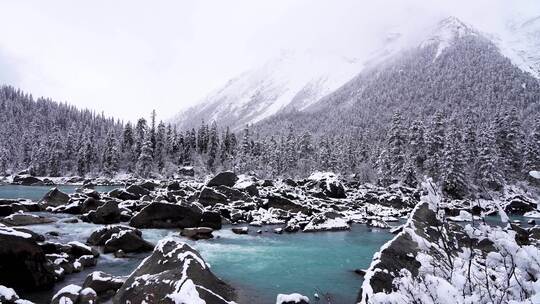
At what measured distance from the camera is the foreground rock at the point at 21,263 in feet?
46.9

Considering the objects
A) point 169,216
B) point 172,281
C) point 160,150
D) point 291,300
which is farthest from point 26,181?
point 291,300

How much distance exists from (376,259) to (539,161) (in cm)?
6222

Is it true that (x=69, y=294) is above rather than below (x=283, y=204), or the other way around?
below

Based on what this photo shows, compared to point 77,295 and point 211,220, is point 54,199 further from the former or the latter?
point 77,295

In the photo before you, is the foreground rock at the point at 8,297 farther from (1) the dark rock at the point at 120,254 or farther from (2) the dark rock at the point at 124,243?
(2) the dark rock at the point at 124,243

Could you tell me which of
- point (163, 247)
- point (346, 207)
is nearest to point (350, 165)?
point (346, 207)

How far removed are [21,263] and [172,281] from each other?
6943mm

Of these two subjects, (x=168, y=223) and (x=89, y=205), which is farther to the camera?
(x=89, y=205)

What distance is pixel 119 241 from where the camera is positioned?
71.2 ft

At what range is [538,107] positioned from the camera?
128125mm

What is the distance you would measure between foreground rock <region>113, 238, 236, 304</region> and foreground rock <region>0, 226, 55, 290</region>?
4377mm

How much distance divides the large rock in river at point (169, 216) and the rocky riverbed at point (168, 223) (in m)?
0.08

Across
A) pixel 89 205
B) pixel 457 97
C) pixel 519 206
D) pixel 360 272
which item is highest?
pixel 457 97

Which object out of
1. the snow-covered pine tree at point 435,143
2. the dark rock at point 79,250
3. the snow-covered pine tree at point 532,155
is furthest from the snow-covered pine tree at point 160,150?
the snow-covered pine tree at point 532,155
